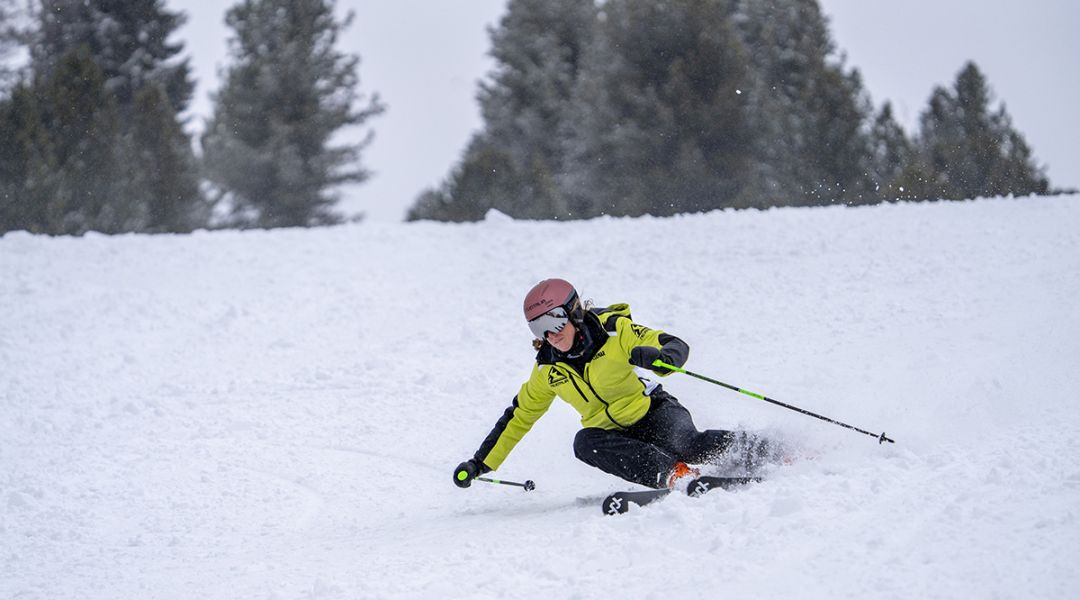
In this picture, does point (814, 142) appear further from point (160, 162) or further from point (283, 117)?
point (160, 162)

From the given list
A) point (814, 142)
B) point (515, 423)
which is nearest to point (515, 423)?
point (515, 423)

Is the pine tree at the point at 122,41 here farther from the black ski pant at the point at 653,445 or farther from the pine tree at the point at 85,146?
the black ski pant at the point at 653,445

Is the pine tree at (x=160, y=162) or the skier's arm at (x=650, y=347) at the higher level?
the pine tree at (x=160, y=162)

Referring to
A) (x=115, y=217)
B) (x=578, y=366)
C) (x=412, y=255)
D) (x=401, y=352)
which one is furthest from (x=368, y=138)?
(x=578, y=366)

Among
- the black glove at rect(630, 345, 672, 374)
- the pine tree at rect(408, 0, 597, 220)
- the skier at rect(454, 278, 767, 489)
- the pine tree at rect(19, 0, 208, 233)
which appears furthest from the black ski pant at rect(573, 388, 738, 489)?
the pine tree at rect(408, 0, 597, 220)

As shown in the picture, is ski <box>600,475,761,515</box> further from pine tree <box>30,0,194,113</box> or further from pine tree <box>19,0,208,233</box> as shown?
pine tree <box>30,0,194,113</box>

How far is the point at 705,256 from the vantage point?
42.6 feet

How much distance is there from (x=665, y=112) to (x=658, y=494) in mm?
20156

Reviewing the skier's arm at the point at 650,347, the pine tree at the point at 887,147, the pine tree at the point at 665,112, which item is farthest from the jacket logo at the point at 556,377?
the pine tree at the point at 887,147

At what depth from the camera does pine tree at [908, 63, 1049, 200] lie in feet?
85.5

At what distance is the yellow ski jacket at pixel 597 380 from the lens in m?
5.89

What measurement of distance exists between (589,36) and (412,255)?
704 inches

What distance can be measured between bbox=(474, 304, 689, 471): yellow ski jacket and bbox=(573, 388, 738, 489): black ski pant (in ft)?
0.30

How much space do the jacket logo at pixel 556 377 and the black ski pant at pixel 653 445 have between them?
0.33 m
